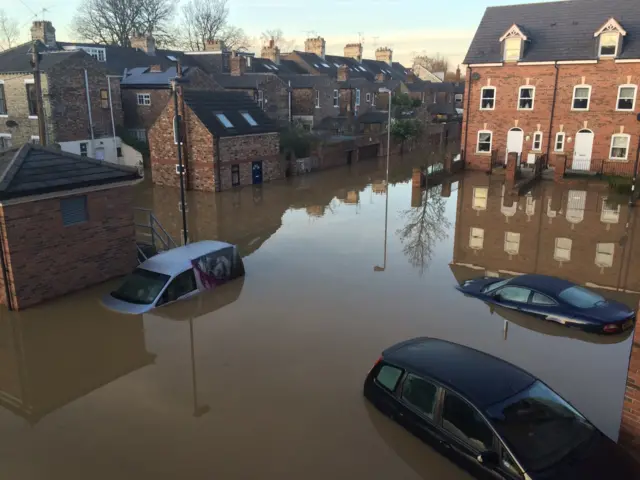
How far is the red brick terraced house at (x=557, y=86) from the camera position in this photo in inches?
1232

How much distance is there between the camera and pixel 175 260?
13.2 metres

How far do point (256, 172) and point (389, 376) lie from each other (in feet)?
79.6

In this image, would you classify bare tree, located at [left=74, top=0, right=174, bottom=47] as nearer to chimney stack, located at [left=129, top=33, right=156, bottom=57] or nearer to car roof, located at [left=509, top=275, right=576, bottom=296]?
chimney stack, located at [left=129, top=33, right=156, bottom=57]

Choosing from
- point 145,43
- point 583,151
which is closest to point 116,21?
point 145,43

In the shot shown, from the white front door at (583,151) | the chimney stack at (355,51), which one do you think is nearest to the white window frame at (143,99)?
the white front door at (583,151)

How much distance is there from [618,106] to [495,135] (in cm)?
756

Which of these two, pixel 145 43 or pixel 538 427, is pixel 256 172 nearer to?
pixel 145 43

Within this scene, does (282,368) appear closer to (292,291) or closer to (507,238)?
(292,291)

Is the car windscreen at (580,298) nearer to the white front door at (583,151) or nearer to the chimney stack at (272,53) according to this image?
the white front door at (583,151)

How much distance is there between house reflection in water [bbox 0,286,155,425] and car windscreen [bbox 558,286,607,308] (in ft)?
31.0

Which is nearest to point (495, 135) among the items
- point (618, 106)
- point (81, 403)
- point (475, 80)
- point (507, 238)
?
point (475, 80)

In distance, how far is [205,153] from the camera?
91.7 feet

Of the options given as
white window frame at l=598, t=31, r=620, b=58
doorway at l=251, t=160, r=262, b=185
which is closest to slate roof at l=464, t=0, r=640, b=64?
white window frame at l=598, t=31, r=620, b=58

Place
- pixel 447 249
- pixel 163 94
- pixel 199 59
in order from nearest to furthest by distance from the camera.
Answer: pixel 447 249, pixel 163 94, pixel 199 59
